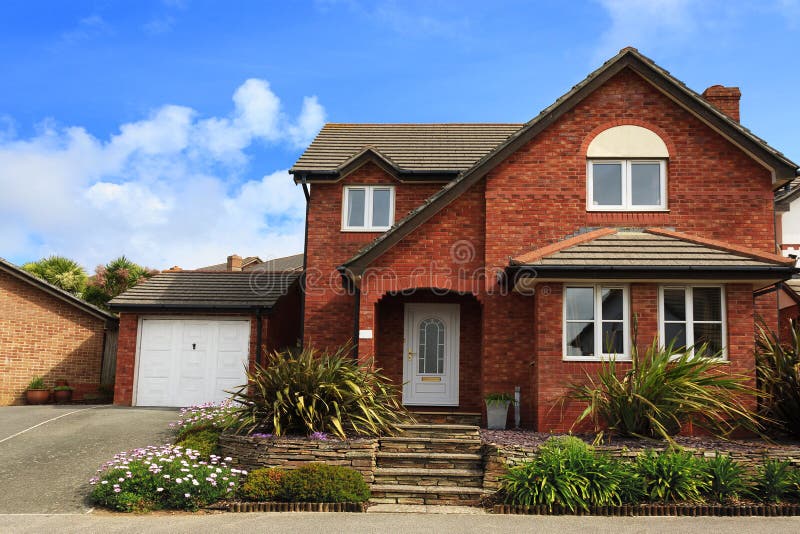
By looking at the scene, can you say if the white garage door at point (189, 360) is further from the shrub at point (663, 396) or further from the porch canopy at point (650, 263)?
the shrub at point (663, 396)

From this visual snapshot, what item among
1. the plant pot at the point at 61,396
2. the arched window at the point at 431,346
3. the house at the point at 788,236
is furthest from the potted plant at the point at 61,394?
the house at the point at 788,236

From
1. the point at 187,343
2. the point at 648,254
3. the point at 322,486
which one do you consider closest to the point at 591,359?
the point at 648,254

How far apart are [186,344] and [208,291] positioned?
5.20 ft

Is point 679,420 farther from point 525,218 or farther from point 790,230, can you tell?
point 790,230

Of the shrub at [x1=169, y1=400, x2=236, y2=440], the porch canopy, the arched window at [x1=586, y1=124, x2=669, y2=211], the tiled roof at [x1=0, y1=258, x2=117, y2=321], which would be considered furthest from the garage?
the arched window at [x1=586, y1=124, x2=669, y2=211]

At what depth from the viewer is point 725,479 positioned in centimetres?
1000

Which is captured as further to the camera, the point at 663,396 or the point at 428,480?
the point at 663,396

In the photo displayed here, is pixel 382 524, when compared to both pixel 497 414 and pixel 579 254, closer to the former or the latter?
pixel 497 414

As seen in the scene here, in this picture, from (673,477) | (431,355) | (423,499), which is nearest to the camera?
(673,477)

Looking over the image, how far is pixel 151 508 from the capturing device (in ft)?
32.8

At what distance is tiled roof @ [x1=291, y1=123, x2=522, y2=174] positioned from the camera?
17766 millimetres

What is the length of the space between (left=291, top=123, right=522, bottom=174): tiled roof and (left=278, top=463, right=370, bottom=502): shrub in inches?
342

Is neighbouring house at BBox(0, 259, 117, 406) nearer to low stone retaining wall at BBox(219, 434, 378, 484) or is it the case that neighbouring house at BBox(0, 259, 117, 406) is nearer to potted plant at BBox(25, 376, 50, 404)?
potted plant at BBox(25, 376, 50, 404)

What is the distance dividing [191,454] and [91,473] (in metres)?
1.62
